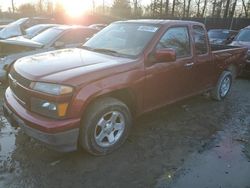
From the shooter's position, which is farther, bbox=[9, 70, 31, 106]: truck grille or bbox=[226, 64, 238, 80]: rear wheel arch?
bbox=[226, 64, 238, 80]: rear wheel arch

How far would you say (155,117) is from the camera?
5.55 meters

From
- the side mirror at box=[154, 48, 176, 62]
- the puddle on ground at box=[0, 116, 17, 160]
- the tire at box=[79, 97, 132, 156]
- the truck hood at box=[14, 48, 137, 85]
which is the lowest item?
the puddle on ground at box=[0, 116, 17, 160]

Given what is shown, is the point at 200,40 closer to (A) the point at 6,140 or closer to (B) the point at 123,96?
(B) the point at 123,96

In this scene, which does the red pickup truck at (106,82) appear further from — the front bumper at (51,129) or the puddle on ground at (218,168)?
the puddle on ground at (218,168)

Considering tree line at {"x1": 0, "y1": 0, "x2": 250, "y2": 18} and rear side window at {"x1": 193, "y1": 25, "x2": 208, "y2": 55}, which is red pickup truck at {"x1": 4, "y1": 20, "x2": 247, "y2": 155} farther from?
tree line at {"x1": 0, "y1": 0, "x2": 250, "y2": 18}

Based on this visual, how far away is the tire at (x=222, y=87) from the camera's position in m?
6.65

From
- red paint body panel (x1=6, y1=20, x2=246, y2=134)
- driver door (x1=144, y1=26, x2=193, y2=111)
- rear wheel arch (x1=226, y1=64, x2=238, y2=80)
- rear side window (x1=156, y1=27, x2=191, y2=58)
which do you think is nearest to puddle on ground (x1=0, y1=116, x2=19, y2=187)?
red paint body panel (x1=6, y1=20, x2=246, y2=134)

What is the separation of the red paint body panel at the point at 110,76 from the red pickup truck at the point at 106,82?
1 cm

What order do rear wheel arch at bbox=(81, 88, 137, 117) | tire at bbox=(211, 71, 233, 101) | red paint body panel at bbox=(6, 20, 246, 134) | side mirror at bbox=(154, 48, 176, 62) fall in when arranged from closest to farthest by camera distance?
1. red paint body panel at bbox=(6, 20, 246, 134)
2. rear wheel arch at bbox=(81, 88, 137, 117)
3. side mirror at bbox=(154, 48, 176, 62)
4. tire at bbox=(211, 71, 233, 101)

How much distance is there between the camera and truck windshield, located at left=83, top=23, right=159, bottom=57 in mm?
4562

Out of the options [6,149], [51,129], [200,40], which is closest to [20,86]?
[51,129]

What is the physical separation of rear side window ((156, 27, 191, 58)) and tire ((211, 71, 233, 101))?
5.89ft

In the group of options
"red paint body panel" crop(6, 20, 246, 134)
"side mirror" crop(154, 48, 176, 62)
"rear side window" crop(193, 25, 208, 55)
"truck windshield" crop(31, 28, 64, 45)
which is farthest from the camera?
"truck windshield" crop(31, 28, 64, 45)

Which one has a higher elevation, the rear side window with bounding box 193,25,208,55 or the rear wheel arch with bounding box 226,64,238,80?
the rear side window with bounding box 193,25,208,55
